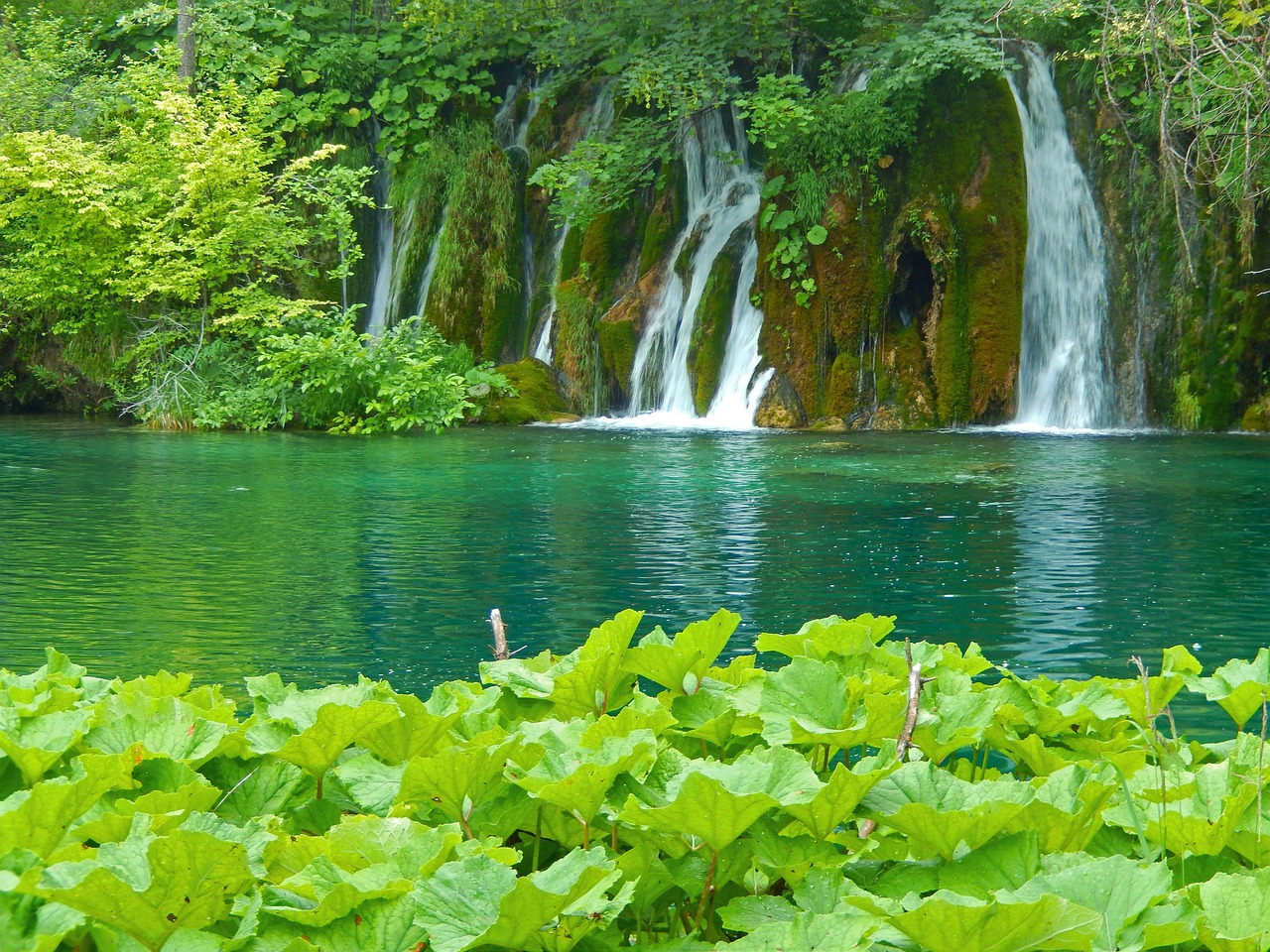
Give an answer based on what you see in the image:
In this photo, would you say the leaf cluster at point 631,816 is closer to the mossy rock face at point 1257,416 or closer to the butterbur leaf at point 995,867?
the butterbur leaf at point 995,867

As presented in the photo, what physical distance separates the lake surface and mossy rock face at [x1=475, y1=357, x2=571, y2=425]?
4896 millimetres

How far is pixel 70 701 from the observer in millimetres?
2199

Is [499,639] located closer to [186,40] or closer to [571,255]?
[571,255]

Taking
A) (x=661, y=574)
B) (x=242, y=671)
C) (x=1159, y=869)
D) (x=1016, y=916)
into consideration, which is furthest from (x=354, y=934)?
(x=661, y=574)

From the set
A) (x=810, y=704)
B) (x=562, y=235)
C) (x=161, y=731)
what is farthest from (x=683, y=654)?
(x=562, y=235)

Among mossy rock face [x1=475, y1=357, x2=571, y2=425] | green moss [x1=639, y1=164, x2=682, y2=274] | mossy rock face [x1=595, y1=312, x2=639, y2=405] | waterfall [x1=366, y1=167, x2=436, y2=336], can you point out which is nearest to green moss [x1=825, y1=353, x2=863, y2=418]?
mossy rock face [x1=595, y1=312, x2=639, y2=405]

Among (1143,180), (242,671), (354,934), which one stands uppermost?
(1143,180)

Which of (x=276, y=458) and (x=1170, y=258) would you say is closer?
(x=276, y=458)

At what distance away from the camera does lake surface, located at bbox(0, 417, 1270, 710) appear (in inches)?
246

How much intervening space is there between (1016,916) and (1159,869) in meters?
0.20

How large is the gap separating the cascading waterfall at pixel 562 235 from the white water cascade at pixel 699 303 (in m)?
1.69

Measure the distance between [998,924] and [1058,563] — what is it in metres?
7.12

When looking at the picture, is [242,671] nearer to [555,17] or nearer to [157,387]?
[157,387]

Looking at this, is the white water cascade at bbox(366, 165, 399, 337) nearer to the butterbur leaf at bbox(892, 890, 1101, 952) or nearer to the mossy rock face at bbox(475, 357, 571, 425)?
the mossy rock face at bbox(475, 357, 571, 425)
